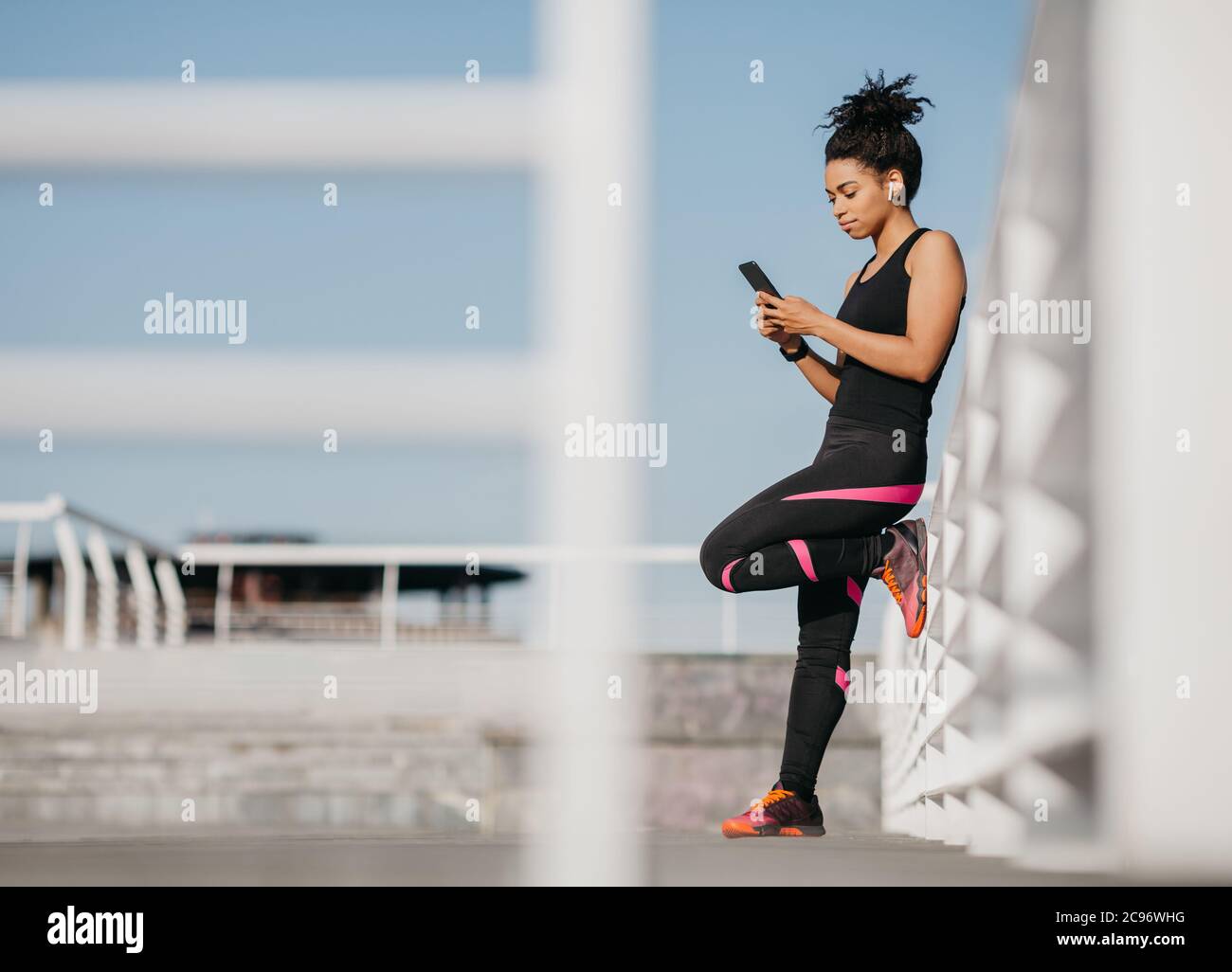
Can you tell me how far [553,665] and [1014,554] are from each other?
1168 millimetres

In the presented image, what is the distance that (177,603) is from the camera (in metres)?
8.53

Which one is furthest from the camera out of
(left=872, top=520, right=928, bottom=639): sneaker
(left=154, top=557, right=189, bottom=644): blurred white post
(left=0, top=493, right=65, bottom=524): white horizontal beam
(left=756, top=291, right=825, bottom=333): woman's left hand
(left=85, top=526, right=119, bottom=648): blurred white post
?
(left=154, top=557, right=189, bottom=644): blurred white post

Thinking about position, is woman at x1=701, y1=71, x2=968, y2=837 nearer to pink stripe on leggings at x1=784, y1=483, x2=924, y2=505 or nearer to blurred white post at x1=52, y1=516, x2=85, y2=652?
pink stripe on leggings at x1=784, y1=483, x2=924, y2=505

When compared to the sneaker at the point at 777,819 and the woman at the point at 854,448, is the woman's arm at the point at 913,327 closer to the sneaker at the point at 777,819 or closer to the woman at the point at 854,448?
the woman at the point at 854,448

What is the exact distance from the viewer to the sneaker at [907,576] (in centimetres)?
218

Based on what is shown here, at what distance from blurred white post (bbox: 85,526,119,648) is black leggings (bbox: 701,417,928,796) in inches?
250

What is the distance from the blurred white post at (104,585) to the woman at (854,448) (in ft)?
20.9

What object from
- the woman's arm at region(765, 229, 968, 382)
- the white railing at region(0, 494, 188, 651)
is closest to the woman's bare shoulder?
the woman's arm at region(765, 229, 968, 382)

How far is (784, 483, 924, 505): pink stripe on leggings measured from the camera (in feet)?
6.80

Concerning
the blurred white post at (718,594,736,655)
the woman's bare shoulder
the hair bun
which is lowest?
the blurred white post at (718,594,736,655)

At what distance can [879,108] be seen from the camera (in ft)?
7.22

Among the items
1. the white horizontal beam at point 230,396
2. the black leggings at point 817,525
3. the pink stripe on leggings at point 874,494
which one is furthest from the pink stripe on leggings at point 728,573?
the white horizontal beam at point 230,396

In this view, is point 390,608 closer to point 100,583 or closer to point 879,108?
point 100,583
